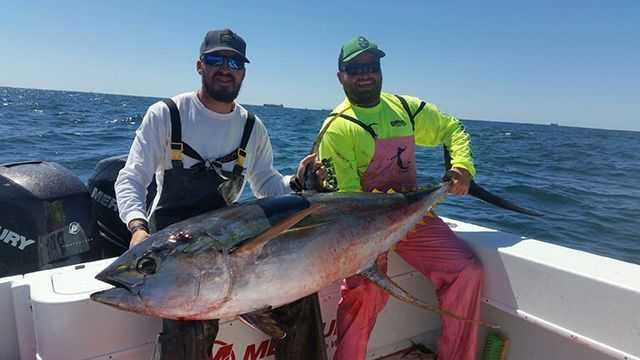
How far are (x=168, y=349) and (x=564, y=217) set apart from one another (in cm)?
975

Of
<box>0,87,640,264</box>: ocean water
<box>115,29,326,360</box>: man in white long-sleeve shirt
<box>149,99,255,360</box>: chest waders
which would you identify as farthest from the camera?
<box>0,87,640,264</box>: ocean water

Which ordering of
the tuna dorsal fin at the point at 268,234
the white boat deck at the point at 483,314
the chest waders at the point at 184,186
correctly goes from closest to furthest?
the tuna dorsal fin at the point at 268,234, the white boat deck at the point at 483,314, the chest waders at the point at 184,186

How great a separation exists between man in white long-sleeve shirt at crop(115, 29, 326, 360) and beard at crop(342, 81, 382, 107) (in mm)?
666

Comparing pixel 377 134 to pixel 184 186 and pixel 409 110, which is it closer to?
pixel 409 110

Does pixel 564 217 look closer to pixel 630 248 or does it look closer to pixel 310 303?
pixel 630 248

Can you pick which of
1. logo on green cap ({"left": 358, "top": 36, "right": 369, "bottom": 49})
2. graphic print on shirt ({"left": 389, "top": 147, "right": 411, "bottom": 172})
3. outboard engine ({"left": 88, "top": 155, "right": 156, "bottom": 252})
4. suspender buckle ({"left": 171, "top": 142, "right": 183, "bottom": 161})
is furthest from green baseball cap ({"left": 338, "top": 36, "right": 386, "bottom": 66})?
outboard engine ({"left": 88, "top": 155, "right": 156, "bottom": 252})

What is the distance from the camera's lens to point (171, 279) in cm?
183

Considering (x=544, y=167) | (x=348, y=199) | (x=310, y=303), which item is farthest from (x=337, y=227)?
(x=544, y=167)

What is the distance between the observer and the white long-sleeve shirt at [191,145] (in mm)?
2650

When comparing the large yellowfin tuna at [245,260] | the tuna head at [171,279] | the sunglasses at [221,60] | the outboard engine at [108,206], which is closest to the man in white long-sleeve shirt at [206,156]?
the sunglasses at [221,60]

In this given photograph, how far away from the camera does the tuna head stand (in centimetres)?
181

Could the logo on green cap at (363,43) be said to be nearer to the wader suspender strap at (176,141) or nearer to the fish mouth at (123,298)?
the wader suspender strap at (176,141)

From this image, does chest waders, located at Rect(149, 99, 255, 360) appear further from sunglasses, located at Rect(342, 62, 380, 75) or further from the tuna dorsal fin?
sunglasses, located at Rect(342, 62, 380, 75)

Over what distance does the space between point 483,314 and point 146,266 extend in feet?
7.47
